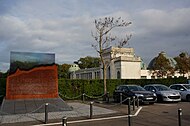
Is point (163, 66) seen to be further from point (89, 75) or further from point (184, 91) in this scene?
point (184, 91)

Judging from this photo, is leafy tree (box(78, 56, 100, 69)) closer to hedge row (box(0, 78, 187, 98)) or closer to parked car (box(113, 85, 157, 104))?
hedge row (box(0, 78, 187, 98))

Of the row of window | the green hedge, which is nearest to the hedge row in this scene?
the green hedge

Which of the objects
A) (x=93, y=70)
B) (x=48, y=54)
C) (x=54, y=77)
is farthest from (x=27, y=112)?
(x=93, y=70)

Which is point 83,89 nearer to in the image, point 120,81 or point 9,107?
point 120,81

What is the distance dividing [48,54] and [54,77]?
2081 millimetres

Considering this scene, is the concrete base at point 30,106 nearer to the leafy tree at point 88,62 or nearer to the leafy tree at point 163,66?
the leafy tree at point 163,66

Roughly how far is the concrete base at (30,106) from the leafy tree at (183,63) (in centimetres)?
4720

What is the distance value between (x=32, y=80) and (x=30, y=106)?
3.17m

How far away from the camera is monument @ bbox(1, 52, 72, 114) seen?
19641 mm

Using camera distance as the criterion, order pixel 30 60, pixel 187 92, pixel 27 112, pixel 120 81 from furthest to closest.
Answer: pixel 120 81 < pixel 187 92 < pixel 30 60 < pixel 27 112

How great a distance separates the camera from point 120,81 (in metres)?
32.0

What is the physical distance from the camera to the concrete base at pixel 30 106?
16.3m

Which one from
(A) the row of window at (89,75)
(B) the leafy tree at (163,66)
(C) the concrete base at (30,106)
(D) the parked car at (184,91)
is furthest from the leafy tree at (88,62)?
(C) the concrete base at (30,106)

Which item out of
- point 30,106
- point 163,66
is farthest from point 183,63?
point 30,106
